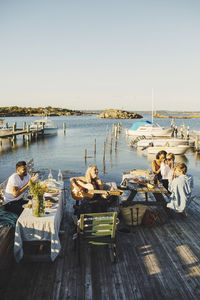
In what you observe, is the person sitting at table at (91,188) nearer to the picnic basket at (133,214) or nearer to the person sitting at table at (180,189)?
the picnic basket at (133,214)

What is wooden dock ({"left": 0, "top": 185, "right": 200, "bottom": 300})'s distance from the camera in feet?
12.2

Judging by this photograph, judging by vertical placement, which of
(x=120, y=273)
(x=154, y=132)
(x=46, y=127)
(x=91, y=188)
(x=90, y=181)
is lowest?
(x=120, y=273)

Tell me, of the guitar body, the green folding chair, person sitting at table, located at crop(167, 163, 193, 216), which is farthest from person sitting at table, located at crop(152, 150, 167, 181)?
the green folding chair

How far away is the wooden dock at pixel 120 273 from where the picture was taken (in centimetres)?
371

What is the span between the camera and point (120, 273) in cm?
419

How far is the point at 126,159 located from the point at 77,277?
21859 mm

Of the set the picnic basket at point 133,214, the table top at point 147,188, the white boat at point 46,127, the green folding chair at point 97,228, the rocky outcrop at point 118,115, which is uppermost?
the rocky outcrop at point 118,115

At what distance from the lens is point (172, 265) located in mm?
4445

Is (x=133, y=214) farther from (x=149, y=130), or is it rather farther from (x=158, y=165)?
(x=149, y=130)

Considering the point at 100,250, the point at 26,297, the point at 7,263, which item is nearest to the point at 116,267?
the point at 100,250

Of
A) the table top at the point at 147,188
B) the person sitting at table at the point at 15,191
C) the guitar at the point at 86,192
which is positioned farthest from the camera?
the table top at the point at 147,188

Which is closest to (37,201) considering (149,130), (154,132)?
(154,132)

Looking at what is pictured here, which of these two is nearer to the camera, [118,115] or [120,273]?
[120,273]

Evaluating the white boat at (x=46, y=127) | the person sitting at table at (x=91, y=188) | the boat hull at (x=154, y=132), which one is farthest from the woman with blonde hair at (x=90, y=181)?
the white boat at (x=46, y=127)
